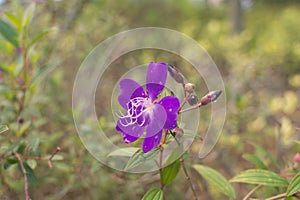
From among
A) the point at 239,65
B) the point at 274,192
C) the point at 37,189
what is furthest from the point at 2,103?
the point at 239,65

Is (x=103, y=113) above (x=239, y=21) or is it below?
below

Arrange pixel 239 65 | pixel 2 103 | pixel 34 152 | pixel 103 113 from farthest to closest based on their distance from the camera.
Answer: pixel 239 65 < pixel 103 113 < pixel 2 103 < pixel 34 152

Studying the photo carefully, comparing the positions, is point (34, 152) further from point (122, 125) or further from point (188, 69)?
point (188, 69)

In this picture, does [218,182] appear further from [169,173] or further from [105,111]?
[105,111]

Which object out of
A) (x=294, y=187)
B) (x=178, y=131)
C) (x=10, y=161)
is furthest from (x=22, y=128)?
(x=294, y=187)

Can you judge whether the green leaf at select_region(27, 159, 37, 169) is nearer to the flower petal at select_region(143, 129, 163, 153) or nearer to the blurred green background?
the blurred green background

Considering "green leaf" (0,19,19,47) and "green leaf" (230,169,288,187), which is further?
"green leaf" (0,19,19,47)

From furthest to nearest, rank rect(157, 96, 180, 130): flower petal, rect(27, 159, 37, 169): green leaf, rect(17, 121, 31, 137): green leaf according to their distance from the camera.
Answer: rect(17, 121, 31, 137): green leaf, rect(27, 159, 37, 169): green leaf, rect(157, 96, 180, 130): flower petal

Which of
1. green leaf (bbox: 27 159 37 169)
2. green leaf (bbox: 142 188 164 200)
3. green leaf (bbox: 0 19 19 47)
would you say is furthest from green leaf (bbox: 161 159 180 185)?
green leaf (bbox: 0 19 19 47)
